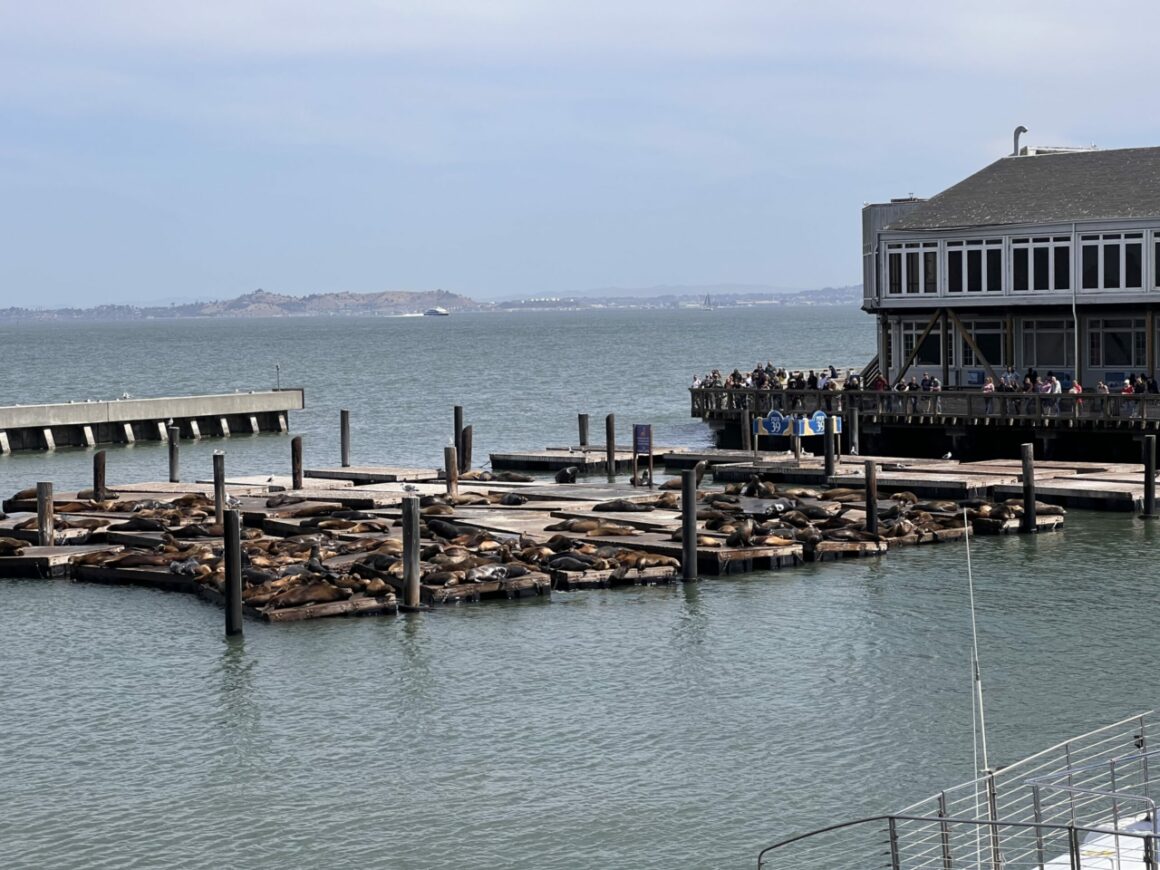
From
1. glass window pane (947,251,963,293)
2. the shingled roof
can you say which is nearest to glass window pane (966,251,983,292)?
glass window pane (947,251,963,293)

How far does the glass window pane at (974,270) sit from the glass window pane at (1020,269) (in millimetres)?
1097

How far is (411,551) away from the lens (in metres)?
27.5

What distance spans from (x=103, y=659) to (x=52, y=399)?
74657 millimetres

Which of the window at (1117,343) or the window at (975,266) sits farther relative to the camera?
the window at (975,266)

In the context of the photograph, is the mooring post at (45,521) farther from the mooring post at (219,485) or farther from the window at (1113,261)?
the window at (1113,261)

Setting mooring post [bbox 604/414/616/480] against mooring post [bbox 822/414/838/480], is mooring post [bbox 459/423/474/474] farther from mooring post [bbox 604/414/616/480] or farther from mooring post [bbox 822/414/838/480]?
mooring post [bbox 822/414/838/480]

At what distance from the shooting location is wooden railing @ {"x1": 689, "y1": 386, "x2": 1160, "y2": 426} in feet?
143

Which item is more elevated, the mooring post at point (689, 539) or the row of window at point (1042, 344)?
the row of window at point (1042, 344)

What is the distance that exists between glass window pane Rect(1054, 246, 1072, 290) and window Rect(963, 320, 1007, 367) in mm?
2896

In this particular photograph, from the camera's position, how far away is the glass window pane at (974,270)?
50.3 meters

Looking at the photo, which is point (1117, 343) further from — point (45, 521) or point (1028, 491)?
point (45, 521)

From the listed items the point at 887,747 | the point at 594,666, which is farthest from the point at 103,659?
the point at 887,747

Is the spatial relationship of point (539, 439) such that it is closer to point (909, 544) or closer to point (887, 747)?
point (909, 544)

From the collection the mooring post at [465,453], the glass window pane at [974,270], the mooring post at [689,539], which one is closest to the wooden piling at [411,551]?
the mooring post at [689,539]
